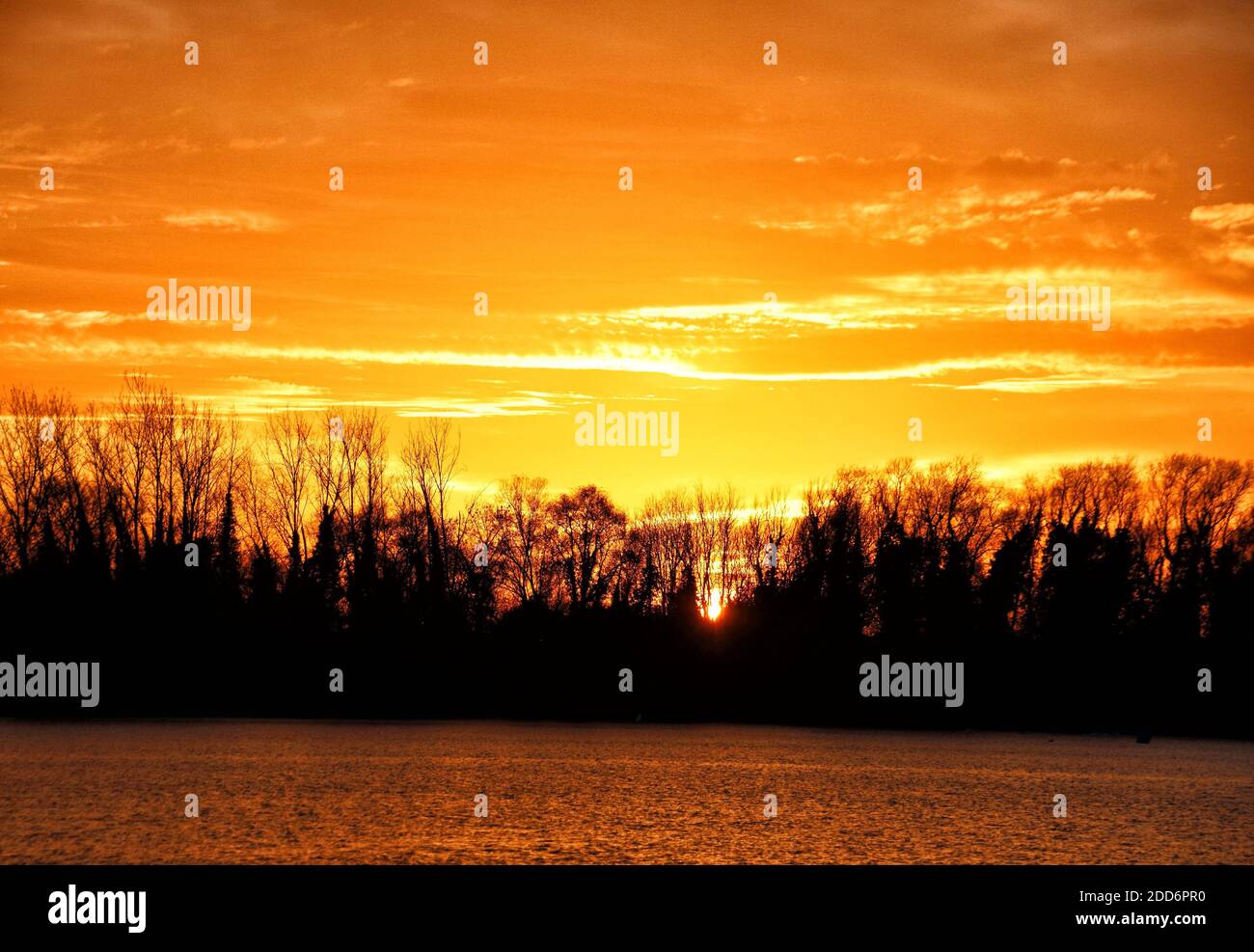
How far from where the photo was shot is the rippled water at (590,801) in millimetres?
43375

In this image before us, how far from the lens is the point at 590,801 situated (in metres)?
56.2

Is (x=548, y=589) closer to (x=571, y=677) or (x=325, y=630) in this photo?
(x=571, y=677)

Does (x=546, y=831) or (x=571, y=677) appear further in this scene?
(x=571, y=677)

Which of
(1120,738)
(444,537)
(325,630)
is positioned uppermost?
(444,537)

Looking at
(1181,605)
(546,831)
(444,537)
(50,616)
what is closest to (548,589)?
(444,537)

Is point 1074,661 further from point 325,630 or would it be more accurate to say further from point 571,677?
point 325,630

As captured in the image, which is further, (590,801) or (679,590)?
(679,590)

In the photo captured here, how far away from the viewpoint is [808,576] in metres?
123

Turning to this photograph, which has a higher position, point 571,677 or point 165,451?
point 165,451

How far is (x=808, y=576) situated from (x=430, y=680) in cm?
3381

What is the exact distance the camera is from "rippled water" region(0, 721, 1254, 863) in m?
43.4
